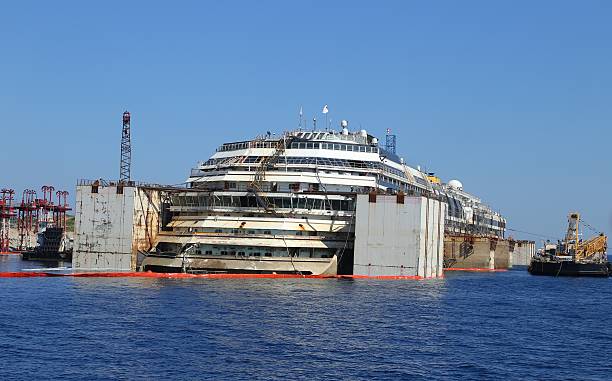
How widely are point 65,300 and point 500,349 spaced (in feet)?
134

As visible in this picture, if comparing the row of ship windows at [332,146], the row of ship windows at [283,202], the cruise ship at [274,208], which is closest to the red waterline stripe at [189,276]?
the cruise ship at [274,208]

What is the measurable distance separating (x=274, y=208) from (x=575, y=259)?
82.5m

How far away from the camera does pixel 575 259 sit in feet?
531

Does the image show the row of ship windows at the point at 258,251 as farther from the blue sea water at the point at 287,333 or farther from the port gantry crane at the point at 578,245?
the port gantry crane at the point at 578,245

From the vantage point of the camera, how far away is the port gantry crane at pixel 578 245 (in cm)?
16438

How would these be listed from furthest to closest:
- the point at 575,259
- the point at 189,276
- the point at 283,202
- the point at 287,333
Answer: the point at 575,259 < the point at 283,202 < the point at 189,276 < the point at 287,333

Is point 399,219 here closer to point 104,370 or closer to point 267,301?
point 267,301

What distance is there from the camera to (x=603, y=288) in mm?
125188

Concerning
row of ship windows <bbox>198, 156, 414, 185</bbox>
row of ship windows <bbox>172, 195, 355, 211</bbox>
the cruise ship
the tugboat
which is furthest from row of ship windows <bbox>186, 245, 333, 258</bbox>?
the tugboat

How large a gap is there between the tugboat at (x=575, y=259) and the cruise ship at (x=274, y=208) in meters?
58.8

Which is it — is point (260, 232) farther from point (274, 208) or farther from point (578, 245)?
point (578, 245)

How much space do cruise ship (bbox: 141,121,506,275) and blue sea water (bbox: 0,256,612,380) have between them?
8242mm

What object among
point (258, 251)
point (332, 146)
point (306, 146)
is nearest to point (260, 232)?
point (258, 251)

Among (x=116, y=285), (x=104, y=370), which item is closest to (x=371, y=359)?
(x=104, y=370)
